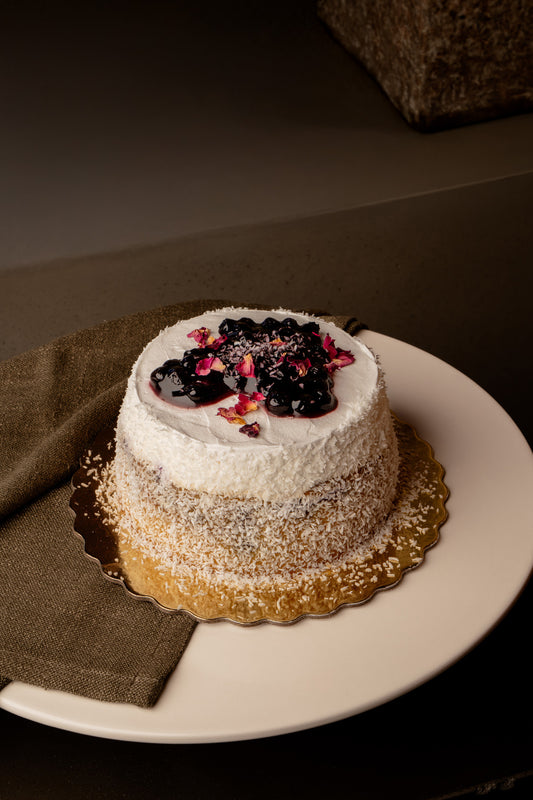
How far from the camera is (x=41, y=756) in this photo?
3.77ft

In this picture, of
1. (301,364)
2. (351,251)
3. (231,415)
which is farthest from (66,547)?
(351,251)

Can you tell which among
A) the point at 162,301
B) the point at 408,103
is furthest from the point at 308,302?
the point at 408,103

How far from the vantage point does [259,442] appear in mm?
1090

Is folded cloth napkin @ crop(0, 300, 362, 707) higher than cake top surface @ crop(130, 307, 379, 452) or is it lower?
lower

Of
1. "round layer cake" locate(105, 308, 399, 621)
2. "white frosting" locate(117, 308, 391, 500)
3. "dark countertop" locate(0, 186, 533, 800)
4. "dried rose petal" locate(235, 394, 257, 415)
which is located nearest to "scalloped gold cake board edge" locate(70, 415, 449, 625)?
"round layer cake" locate(105, 308, 399, 621)

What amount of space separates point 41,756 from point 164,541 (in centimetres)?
33

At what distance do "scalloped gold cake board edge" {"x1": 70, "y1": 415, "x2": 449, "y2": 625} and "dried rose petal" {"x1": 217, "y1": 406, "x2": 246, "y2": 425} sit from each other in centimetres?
22

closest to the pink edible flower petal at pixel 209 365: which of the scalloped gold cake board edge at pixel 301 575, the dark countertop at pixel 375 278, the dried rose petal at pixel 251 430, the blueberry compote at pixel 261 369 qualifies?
the blueberry compote at pixel 261 369

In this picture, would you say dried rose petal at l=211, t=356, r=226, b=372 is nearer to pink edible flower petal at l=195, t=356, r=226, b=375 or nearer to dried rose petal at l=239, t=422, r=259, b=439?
pink edible flower petal at l=195, t=356, r=226, b=375

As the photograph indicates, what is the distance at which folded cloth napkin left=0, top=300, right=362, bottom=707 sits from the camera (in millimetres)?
1008

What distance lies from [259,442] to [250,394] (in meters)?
0.09

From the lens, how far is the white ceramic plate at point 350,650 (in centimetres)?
95

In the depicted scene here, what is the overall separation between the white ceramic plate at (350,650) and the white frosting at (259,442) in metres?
0.17

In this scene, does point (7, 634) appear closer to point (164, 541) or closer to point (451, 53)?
point (164, 541)
